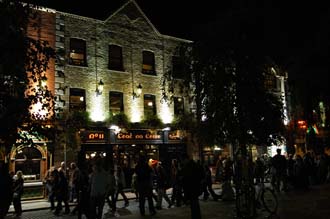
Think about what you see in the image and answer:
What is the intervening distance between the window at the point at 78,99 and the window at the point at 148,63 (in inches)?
187

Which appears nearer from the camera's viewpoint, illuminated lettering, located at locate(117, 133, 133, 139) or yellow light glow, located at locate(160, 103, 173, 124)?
illuminated lettering, located at locate(117, 133, 133, 139)

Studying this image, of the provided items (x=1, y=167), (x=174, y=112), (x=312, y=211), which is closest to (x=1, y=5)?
(x=1, y=167)

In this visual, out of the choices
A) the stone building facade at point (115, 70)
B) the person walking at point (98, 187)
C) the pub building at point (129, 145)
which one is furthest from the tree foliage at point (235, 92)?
the stone building facade at point (115, 70)

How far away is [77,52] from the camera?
22.7 metres

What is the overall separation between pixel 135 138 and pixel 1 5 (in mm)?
15770

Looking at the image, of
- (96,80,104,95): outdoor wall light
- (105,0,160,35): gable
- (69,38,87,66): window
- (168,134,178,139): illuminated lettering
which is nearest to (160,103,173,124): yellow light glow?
(168,134,178,139): illuminated lettering

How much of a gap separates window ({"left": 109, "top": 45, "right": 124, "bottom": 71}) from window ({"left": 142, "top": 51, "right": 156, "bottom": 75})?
1.70 meters

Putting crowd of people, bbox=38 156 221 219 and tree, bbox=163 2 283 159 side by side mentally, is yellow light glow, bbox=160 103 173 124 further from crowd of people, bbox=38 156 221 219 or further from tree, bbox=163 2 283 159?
tree, bbox=163 2 283 159

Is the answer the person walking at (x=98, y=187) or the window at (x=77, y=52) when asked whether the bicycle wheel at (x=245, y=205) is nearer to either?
the person walking at (x=98, y=187)

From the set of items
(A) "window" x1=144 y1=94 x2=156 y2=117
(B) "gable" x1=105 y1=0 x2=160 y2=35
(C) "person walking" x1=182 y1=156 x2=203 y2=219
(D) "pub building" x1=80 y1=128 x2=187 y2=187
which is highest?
(B) "gable" x1=105 y1=0 x2=160 y2=35

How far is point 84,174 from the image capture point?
42.6ft

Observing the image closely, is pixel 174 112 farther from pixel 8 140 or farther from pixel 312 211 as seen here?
pixel 8 140

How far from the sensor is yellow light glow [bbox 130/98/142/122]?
24000mm

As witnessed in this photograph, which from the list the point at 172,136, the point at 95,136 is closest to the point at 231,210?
the point at 95,136
